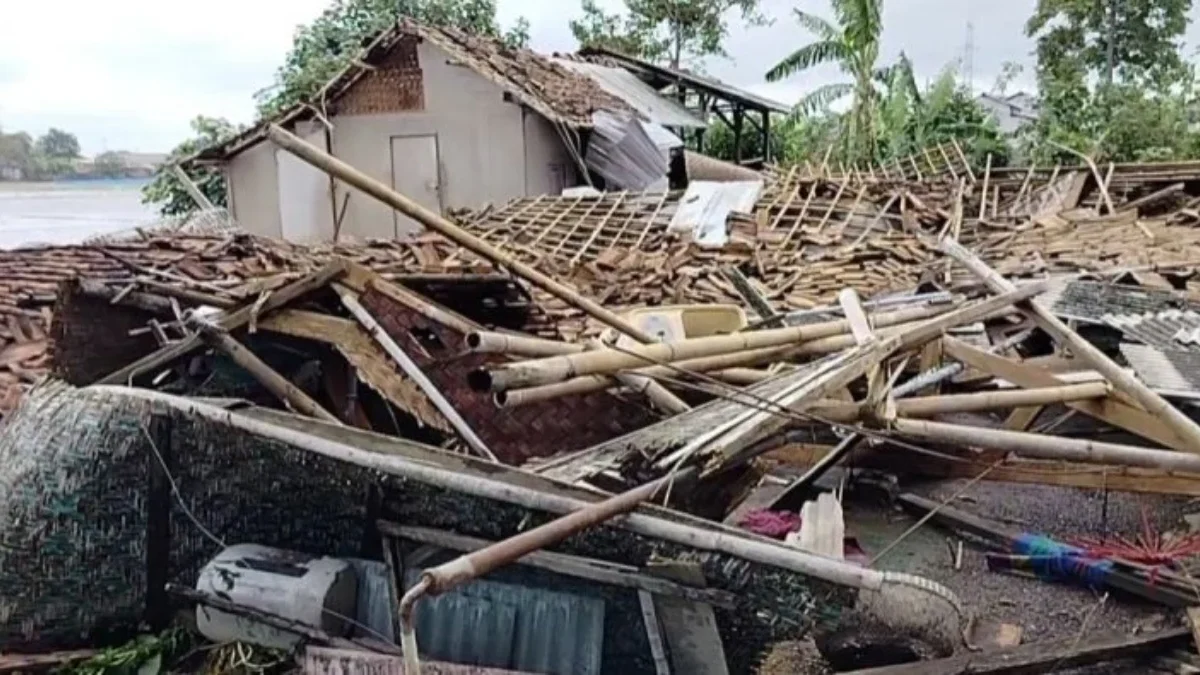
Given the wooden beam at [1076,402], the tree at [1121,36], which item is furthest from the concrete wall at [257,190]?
the tree at [1121,36]

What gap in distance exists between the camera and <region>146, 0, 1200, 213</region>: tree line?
53.2ft

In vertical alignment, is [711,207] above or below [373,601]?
above

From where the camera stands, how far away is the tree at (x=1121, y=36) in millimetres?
19109

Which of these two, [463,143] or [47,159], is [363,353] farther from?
[47,159]

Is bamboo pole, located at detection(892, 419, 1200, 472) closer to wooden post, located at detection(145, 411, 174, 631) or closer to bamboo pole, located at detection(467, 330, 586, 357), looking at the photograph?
bamboo pole, located at detection(467, 330, 586, 357)

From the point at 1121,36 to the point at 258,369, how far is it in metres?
20.1

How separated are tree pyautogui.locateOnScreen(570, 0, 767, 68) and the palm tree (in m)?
4.69

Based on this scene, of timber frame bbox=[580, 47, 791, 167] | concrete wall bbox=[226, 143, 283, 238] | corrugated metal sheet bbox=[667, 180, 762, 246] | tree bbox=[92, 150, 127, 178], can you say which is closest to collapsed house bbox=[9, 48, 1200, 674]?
corrugated metal sheet bbox=[667, 180, 762, 246]

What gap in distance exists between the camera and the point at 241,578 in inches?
133

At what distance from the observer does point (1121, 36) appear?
64.1ft

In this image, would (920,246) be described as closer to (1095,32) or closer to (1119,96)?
(1119,96)

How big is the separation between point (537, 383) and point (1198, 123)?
17353mm

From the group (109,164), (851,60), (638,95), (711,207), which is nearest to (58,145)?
(109,164)

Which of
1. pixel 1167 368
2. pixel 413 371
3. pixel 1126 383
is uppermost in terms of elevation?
pixel 413 371
